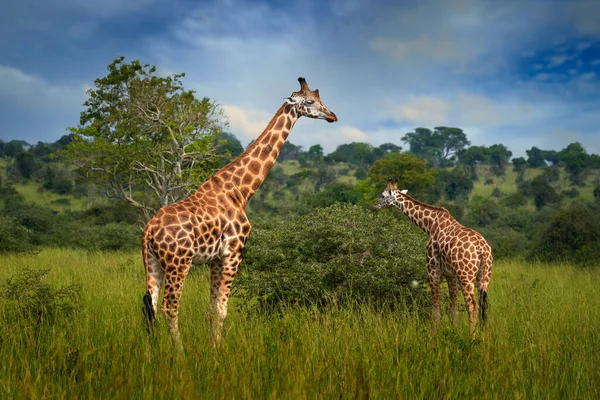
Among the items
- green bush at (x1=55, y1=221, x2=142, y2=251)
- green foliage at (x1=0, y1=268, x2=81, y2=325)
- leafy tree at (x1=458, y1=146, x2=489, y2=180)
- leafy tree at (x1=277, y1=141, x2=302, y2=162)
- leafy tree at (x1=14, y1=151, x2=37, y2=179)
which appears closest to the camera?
green foliage at (x1=0, y1=268, x2=81, y2=325)

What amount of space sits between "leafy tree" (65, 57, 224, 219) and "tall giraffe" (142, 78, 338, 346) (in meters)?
12.9

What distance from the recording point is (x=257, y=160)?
6.23 metres

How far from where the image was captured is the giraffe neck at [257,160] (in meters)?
5.98

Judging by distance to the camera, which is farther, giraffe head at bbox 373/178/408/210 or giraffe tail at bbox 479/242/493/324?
giraffe head at bbox 373/178/408/210

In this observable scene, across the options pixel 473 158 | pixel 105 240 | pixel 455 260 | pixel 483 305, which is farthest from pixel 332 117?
pixel 473 158

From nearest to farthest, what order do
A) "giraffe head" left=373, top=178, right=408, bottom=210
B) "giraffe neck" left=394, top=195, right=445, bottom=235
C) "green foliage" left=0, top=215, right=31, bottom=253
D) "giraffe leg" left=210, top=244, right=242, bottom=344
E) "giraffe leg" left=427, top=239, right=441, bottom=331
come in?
"giraffe leg" left=210, top=244, right=242, bottom=344
"giraffe leg" left=427, top=239, right=441, bottom=331
"giraffe neck" left=394, top=195, right=445, bottom=235
"giraffe head" left=373, top=178, right=408, bottom=210
"green foliage" left=0, top=215, right=31, bottom=253

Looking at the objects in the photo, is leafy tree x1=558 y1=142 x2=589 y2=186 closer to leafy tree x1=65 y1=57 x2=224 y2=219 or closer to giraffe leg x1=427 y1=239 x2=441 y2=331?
leafy tree x1=65 y1=57 x2=224 y2=219

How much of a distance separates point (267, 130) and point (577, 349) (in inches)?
194

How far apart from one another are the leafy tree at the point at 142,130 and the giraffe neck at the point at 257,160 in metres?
12.9

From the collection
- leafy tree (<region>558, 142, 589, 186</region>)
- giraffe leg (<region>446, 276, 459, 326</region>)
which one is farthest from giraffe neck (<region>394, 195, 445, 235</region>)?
leafy tree (<region>558, 142, 589, 186</region>)

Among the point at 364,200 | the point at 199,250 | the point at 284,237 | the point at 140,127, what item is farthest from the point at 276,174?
the point at 199,250

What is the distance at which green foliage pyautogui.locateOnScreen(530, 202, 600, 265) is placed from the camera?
1944 centimetres

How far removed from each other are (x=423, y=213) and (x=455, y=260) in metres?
1.39

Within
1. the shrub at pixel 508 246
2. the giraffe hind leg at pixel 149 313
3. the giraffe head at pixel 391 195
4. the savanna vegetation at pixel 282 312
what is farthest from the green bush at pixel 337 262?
the shrub at pixel 508 246
